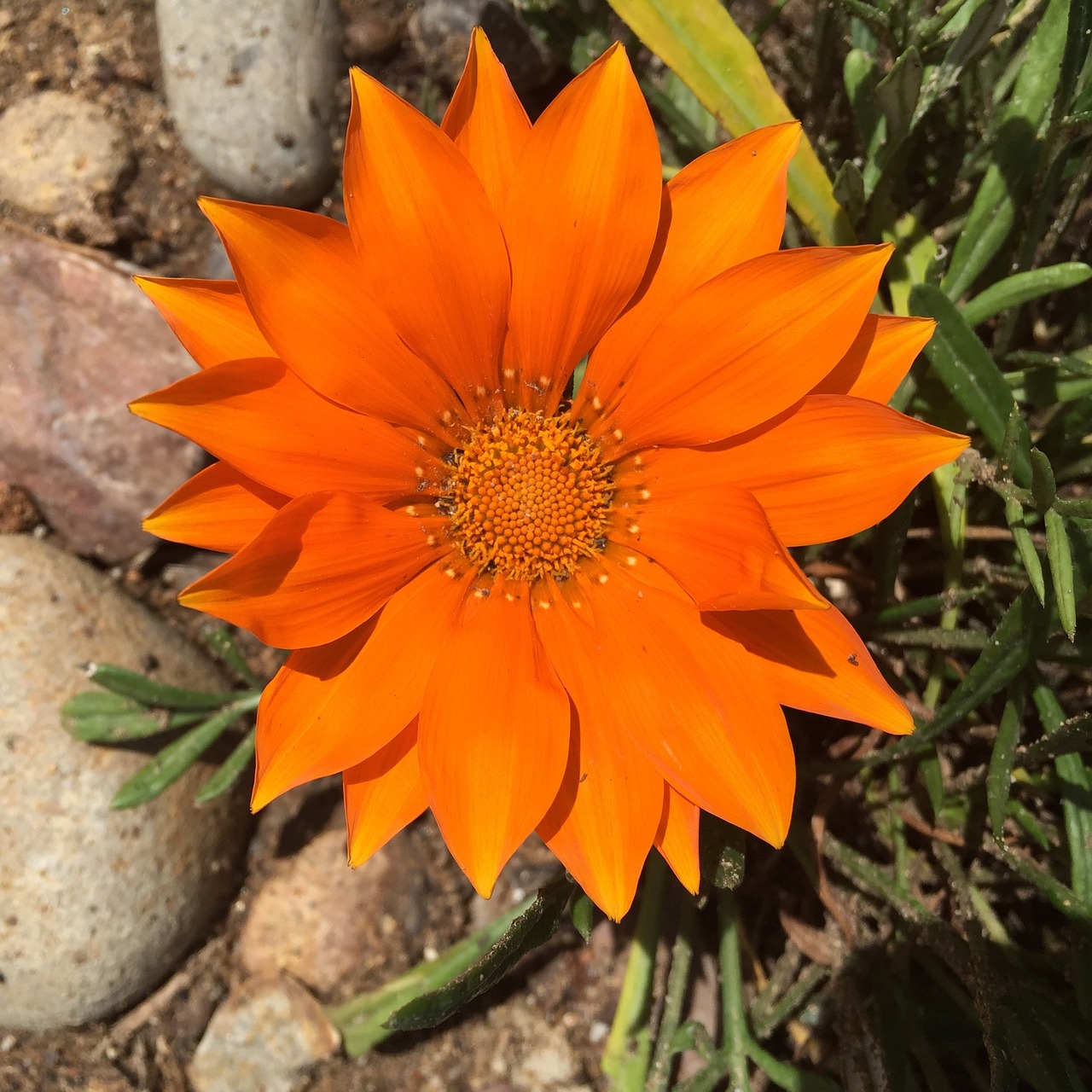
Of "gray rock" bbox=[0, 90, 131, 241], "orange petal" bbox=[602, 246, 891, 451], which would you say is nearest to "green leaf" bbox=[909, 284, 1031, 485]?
"orange petal" bbox=[602, 246, 891, 451]

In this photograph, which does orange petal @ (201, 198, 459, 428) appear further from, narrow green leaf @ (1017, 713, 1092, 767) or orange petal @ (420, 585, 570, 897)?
narrow green leaf @ (1017, 713, 1092, 767)

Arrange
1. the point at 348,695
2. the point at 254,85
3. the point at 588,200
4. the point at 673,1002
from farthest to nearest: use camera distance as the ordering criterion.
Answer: the point at 254,85, the point at 673,1002, the point at 348,695, the point at 588,200

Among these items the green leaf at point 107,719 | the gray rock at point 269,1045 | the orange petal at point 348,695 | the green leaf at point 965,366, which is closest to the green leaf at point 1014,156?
the green leaf at point 965,366

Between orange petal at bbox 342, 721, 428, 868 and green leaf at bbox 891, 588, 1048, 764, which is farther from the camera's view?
green leaf at bbox 891, 588, 1048, 764

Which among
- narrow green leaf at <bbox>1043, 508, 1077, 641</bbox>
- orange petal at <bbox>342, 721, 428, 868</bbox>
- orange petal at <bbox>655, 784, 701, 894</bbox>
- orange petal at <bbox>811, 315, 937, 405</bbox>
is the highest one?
orange petal at <bbox>811, 315, 937, 405</bbox>

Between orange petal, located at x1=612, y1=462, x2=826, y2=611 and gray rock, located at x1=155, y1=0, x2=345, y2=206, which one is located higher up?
gray rock, located at x1=155, y1=0, x2=345, y2=206

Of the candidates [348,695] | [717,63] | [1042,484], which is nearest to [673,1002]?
[348,695]

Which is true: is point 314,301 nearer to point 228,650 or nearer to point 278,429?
point 278,429
